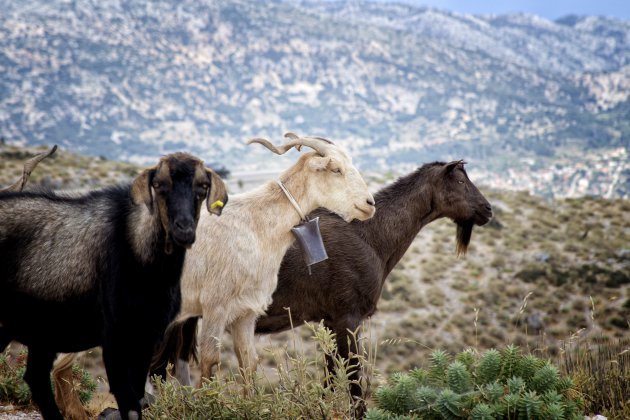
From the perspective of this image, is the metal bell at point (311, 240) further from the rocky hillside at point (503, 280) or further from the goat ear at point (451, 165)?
the rocky hillside at point (503, 280)

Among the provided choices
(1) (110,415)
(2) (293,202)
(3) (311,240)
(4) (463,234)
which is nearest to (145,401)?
(1) (110,415)

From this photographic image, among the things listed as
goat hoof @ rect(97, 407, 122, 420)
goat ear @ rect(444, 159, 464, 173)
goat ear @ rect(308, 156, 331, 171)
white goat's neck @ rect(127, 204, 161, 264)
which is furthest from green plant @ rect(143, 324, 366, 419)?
goat ear @ rect(444, 159, 464, 173)

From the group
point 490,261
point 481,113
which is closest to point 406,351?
point 490,261

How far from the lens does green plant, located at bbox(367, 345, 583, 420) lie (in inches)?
156

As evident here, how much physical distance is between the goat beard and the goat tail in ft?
10.5

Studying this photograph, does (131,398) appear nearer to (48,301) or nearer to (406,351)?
(48,301)

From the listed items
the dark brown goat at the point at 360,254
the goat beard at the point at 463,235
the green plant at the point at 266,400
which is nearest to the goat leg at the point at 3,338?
the green plant at the point at 266,400

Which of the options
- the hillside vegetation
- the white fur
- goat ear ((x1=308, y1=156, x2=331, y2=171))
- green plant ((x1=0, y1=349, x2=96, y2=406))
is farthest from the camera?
the hillside vegetation

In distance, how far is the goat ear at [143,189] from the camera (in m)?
4.07

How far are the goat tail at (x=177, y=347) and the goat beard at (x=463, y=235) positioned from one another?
3190 mm

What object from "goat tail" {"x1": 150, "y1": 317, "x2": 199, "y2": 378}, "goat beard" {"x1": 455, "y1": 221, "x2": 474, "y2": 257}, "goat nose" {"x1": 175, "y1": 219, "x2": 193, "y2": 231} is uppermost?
"goat nose" {"x1": 175, "y1": 219, "x2": 193, "y2": 231}

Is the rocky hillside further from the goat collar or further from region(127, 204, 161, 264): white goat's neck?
region(127, 204, 161, 264): white goat's neck

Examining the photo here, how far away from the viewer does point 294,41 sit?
18675 cm

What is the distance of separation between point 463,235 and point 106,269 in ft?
14.2
